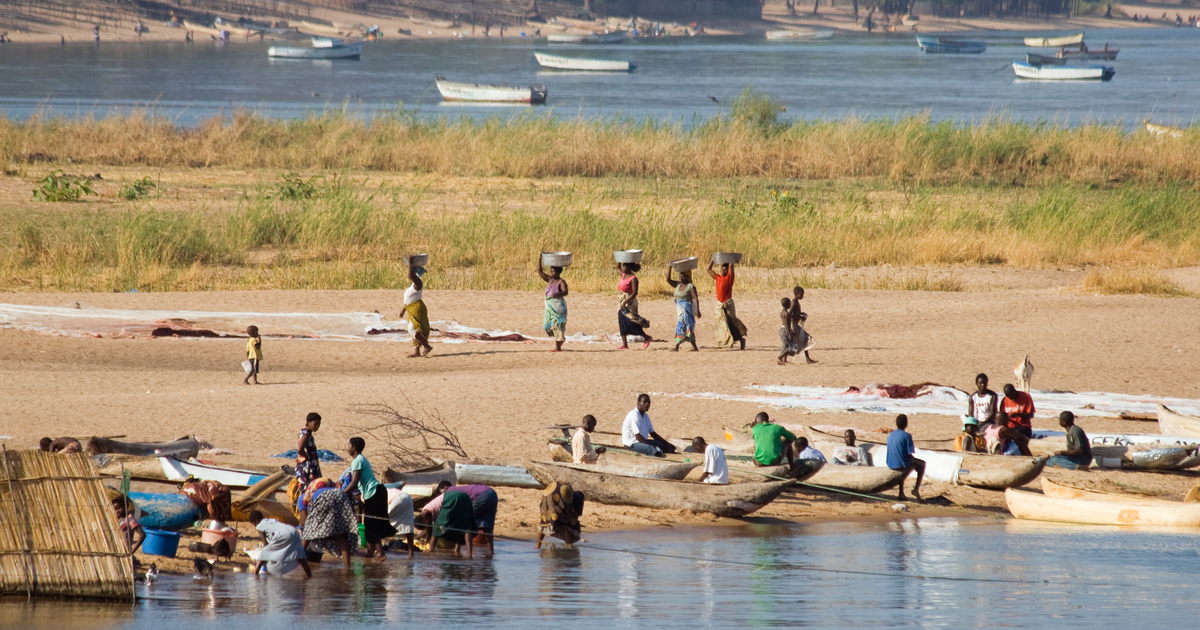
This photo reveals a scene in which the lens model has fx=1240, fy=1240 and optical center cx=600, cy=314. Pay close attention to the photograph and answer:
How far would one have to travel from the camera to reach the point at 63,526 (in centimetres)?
902

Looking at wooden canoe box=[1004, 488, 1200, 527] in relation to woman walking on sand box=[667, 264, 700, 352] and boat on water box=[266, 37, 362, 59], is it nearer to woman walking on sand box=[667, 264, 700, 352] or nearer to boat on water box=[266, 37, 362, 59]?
woman walking on sand box=[667, 264, 700, 352]

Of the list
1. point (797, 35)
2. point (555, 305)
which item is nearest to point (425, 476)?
point (555, 305)

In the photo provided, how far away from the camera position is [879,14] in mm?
144750

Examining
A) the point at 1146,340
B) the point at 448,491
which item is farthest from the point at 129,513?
the point at 1146,340

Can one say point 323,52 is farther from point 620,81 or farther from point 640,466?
point 640,466

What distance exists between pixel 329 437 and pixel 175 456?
202 cm

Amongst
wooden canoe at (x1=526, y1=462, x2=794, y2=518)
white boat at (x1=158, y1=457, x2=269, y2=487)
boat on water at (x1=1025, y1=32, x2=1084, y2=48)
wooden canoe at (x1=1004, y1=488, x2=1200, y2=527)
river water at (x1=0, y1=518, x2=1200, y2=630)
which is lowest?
river water at (x1=0, y1=518, x2=1200, y2=630)

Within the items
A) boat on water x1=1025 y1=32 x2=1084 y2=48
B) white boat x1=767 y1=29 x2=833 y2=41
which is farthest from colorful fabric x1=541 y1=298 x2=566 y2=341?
white boat x1=767 y1=29 x2=833 y2=41

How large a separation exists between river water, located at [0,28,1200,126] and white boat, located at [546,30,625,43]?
1.12 meters

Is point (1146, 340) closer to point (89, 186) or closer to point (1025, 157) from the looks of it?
point (1025, 157)

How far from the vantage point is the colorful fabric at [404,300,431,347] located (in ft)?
53.1

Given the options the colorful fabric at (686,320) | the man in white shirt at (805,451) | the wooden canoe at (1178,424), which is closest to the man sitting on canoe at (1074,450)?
the wooden canoe at (1178,424)

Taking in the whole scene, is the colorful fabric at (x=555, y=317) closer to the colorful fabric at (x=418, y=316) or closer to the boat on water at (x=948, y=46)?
the colorful fabric at (x=418, y=316)

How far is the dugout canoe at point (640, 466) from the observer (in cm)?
1152
